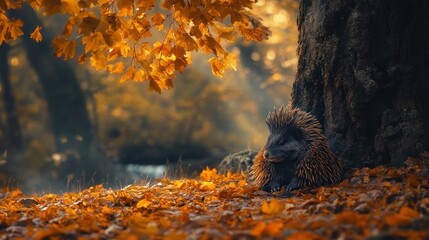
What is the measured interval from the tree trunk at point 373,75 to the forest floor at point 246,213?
360 mm

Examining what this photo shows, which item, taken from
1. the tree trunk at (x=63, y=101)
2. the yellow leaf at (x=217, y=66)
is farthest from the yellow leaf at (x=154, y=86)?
the tree trunk at (x=63, y=101)

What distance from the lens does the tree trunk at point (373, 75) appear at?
20.9 feet

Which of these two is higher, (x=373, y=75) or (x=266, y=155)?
(x=373, y=75)

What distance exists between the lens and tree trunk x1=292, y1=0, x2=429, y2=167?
6.38 meters

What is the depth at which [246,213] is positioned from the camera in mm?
5035

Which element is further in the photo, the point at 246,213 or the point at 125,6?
the point at 125,6

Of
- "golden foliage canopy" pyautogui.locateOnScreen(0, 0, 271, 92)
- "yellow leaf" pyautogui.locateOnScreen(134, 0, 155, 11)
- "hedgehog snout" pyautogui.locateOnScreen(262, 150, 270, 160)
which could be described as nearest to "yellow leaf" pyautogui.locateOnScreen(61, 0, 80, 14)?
"golden foliage canopy" pyautogui.locateOnScreen(0, 0, 271, 92)

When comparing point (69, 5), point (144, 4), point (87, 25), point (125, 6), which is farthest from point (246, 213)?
point (144, 4)

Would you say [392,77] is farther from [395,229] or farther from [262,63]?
[262,63]

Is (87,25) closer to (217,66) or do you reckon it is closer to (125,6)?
(125,6)

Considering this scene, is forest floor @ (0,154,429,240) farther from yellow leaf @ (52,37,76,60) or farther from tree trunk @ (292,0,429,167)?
yellow leaf @ (52,37,76,60)

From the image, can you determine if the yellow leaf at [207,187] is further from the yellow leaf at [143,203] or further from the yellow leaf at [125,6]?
the yellow leaf at [125,6]

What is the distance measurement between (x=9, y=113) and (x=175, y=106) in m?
7.31

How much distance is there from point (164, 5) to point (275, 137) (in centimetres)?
201
